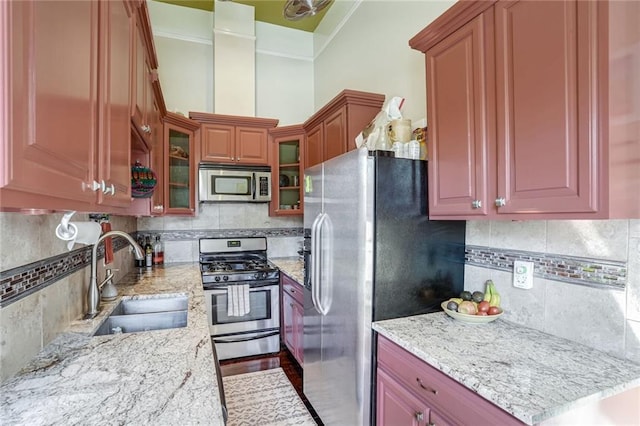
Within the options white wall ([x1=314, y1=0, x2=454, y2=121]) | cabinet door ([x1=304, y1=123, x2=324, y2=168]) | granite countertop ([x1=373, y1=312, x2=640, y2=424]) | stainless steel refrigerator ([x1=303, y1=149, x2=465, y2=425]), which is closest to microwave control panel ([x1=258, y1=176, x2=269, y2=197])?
cabinet door ([x1=304, y1=123, x2=324, y2=168])

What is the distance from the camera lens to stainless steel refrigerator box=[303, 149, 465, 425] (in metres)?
1.60

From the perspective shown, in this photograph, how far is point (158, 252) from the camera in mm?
3295

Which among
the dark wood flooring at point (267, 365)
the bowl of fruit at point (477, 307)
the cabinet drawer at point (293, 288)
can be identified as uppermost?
the bowl of fruit at point (477, 307)

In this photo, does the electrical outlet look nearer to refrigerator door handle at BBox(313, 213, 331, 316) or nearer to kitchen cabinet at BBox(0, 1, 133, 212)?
refrigerator door handle at BBox(313, 213, 331, 316)

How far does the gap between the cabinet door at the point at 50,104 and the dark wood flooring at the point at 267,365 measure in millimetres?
2451

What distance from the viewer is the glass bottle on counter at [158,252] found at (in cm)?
325

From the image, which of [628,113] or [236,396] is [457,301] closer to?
[628,113]

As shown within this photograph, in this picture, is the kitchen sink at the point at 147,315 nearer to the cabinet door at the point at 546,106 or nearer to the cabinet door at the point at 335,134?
the cabinet door at the point at 335,134

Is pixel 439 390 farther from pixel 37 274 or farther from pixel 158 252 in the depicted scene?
pixel 158 252

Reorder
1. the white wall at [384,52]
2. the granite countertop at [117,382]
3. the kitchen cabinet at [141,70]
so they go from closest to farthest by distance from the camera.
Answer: the granite countertop at [117,382] < the kitchen cabinet at [141,70] < the white wall at [384,52]

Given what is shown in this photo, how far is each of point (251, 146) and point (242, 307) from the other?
1712mm

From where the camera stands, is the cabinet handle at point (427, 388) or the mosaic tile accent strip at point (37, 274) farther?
the cabinet handle at point (427, 388)

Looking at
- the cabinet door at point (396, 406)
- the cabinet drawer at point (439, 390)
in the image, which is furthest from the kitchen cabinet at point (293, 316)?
the cabinet drawer at point (439, 390)

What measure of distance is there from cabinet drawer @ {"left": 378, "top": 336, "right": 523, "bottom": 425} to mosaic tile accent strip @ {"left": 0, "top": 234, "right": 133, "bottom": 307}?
1.49m
